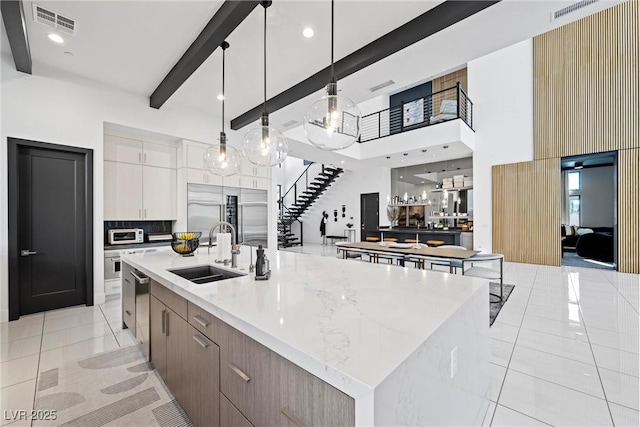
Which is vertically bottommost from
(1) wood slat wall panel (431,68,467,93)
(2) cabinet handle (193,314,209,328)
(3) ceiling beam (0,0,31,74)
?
(2) cabinet handle (193,314,209,328)

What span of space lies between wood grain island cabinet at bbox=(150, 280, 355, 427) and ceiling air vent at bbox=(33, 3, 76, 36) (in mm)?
3006

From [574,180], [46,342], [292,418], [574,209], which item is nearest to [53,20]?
[46,342]

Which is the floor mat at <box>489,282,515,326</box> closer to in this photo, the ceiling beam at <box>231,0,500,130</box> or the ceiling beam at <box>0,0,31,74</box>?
the ceiling beam at <box>231,0,500,130</box>

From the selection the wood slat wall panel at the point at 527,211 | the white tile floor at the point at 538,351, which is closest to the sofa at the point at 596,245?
the wood slat wall panel at the point at 527,211

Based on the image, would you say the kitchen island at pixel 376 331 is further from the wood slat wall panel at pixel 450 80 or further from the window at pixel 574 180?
the window at pixel 574 180

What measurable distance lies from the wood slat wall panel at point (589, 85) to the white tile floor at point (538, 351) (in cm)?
366

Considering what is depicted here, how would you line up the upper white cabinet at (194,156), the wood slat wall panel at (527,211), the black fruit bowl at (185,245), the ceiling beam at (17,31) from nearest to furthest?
the ceiling beam at (17,31), the black fruit bowl at (185,245), the upper white cabinet at (194,156), the wood slat wall panel at (527,211)

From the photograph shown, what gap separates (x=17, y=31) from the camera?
277 centimetres

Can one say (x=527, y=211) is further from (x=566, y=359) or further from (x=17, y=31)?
(x=17, y=31)

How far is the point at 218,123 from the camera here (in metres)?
5.54

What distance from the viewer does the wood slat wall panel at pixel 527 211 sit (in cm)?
679

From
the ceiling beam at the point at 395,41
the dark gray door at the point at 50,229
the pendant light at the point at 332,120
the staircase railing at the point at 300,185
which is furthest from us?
the staircase railing at the point at 300,185

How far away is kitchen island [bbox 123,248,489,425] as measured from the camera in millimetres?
797

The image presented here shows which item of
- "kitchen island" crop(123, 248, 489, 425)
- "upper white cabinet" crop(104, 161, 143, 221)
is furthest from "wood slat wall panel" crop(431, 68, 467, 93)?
"upper white cabinet" crop(104, 161, 143, 221)
